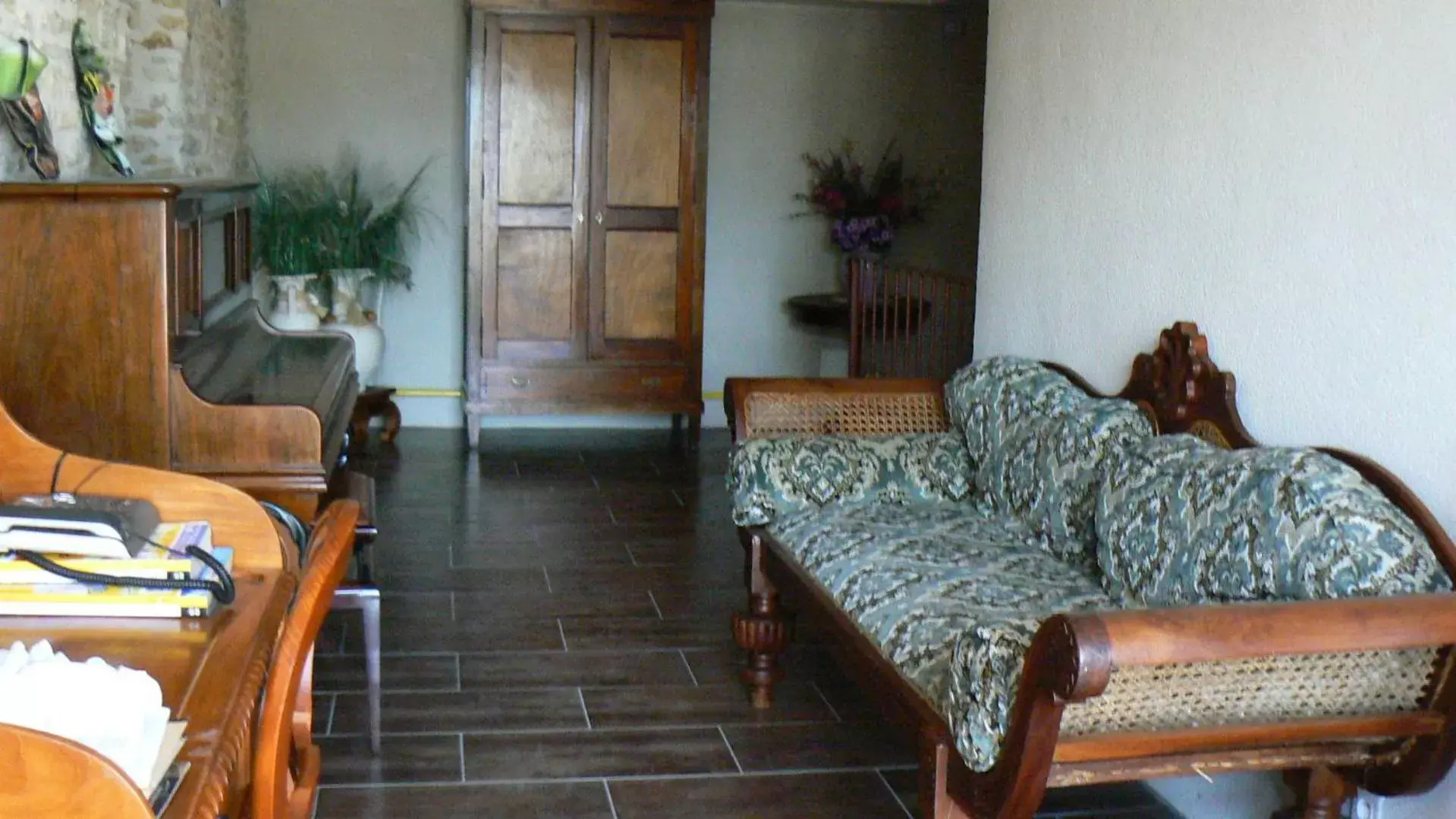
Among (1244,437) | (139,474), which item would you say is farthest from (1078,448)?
(139,474)

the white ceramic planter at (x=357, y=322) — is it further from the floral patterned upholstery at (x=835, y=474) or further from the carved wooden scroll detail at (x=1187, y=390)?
the carved wooden scroll detail at (x=1187, y=390)

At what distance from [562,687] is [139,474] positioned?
1.80 m

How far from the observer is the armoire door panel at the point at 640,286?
22.4 feet

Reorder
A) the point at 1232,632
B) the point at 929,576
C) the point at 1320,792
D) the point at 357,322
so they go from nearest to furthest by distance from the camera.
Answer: the point at 1232,632
the point at 1320,792
the point at 929,576
the point at 357,322

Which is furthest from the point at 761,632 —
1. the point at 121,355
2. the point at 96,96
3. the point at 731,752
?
the point at 96,96

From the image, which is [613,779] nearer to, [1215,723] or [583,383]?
[1215,723]

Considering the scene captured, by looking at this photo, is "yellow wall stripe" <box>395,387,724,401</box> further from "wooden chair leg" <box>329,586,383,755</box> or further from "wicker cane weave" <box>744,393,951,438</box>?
"wooden chair leg" <box>329,586,383,755</box>

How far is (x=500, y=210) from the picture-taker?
6691mm

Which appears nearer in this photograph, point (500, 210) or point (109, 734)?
point (109, 734)

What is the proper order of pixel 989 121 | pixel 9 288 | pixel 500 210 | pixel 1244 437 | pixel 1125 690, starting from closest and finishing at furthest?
pixel 1125 690, pixel 1244 437, pixel 9 288, pixel 989 121, pixel 500 210

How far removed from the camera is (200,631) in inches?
70.2

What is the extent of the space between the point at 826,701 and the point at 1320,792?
152 centimetres

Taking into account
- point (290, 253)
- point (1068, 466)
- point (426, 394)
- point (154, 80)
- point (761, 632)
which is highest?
point (154, 80)

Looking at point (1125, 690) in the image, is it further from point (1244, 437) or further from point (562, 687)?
point (562, 687)
